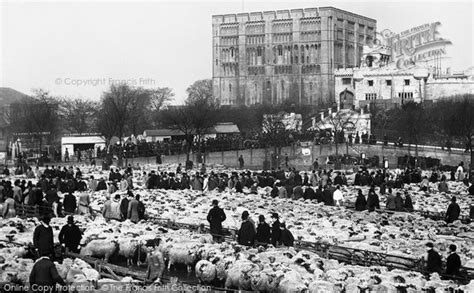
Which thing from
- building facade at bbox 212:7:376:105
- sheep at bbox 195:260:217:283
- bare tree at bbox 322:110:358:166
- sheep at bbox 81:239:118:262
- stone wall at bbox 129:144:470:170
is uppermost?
building facade at bbox 212:7:376:105

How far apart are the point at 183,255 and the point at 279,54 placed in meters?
119

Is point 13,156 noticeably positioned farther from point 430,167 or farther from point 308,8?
point 308,8

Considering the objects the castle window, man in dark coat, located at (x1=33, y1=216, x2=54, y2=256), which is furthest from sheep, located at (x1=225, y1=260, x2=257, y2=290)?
the castle window

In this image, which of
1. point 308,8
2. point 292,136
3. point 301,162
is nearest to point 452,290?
point 301,162

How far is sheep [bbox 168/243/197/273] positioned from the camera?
81.1 feet

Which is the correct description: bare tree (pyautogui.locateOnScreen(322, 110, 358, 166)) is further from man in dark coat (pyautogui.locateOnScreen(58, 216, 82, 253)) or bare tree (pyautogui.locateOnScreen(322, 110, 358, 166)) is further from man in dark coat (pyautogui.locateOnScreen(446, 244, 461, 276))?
man in dark coat (pyautogui.locateOnScreen(446, 244, 461, 276))

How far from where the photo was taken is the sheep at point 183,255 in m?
24.7

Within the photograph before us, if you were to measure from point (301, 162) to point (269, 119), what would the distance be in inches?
506

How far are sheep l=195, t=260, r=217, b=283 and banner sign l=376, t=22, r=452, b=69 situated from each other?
108253 mm

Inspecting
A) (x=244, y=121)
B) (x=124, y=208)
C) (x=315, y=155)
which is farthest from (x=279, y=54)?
(x=124, y=208)

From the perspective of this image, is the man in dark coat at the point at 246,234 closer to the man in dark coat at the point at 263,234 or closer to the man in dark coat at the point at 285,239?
the man in dark coat at the point at 263,234

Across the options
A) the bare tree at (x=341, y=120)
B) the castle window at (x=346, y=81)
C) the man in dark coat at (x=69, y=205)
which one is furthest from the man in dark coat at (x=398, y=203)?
the castle window at (x=346, y=81)

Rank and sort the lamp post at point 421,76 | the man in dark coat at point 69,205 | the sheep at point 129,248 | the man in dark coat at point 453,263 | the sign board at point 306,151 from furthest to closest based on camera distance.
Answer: the lamp post at point 421,76 → the sign board at point 306,151 → the man in dark coat at point 69,205 → the sheep at point 129,248 → the man in dark coat at point 453,263

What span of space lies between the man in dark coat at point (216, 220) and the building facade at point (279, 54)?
110 meters
